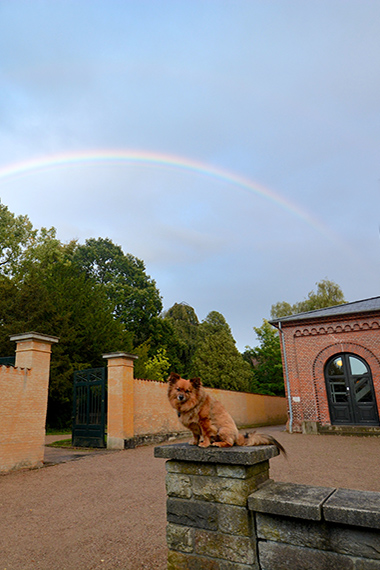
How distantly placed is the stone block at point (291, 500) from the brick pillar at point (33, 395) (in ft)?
24.7

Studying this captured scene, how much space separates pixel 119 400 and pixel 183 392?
9.53m

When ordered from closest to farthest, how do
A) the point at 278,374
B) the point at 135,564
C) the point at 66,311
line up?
the point at 135,564 → the point at 66,311 → the point at 278,374

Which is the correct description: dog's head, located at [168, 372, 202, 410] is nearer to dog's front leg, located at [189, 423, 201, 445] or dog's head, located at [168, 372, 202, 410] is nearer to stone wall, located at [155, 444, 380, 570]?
dog's front leg, located at [189, 423, 201, 445]

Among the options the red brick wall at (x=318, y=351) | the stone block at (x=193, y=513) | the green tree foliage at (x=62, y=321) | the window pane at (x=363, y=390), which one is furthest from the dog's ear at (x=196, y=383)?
the green tree foliage at (x=62, y=321)

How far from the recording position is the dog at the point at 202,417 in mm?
2578

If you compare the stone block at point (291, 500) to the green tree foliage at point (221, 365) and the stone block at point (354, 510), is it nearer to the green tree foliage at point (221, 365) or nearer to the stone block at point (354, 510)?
the stone block at point (354, 510)

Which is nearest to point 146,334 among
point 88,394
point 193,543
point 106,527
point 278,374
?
point 278,374

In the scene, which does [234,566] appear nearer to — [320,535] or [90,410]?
[320,535]

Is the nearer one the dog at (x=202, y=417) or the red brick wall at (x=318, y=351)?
the dog at (x=202, y=417)

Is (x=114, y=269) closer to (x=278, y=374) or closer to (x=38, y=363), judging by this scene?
(x=278, y=374)

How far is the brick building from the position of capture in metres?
14.8

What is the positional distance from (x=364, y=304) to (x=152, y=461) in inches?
506

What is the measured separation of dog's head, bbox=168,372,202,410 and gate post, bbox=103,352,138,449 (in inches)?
368

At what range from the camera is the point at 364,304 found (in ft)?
54.0
